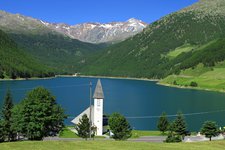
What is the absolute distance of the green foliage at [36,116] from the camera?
6297cm

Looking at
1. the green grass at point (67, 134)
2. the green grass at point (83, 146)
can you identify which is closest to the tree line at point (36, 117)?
the green grass at point (67, 134)

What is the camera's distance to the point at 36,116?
6322 cm

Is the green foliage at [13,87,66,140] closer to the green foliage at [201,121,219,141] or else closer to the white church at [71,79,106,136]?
the white church at [71,79,106,136]

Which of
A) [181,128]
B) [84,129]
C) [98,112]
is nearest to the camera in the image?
[84,129]

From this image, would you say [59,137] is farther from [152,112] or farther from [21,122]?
[152,112]

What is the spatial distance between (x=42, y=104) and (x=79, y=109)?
7733 centimetres

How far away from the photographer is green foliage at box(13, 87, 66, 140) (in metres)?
63.0

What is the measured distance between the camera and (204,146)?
4216 cm

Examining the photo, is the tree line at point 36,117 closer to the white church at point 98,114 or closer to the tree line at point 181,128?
the white church at point 98,114

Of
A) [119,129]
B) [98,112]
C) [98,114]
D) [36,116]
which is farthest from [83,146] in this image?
[98,112]

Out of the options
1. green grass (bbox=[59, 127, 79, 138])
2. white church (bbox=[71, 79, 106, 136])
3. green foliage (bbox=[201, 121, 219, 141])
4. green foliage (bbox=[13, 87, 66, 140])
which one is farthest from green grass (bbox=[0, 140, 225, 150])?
white church (bbox=[71, 79, 106, 136])

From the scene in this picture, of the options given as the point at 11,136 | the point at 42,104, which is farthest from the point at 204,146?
the point at 11,136

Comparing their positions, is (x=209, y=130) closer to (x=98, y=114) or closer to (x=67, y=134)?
(x=98, y=114)

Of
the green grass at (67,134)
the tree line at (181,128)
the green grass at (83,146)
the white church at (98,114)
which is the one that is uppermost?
the white church at (98,114)
